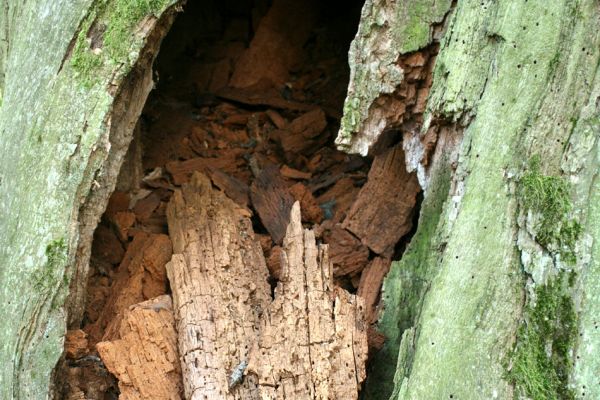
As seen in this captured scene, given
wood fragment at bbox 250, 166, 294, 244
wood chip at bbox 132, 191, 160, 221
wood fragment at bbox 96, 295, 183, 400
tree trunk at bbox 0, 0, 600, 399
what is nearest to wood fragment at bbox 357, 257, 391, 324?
tree trunk at bbox 0, 0, 600, 399

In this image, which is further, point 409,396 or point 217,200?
point 217,200

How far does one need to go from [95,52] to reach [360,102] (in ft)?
3.51

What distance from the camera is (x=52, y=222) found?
312 cm

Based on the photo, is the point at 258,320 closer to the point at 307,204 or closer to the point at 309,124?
the point at 307,204

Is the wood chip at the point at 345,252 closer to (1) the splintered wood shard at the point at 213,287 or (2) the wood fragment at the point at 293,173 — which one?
(1) the splintered wood shard at the point at 213,287

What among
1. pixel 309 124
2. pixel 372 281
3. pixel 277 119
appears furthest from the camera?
pixel 277 119

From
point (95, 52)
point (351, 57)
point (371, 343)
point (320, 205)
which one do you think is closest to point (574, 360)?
point (371, 343)

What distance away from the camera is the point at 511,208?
2.75 m

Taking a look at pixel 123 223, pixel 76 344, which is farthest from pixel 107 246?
pixel 76 344

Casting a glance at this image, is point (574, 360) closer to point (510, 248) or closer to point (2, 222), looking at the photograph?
point (510, 248)

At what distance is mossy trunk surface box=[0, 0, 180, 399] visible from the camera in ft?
10.2

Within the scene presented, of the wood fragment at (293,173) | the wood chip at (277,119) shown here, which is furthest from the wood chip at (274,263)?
the wood chip at (277,119)

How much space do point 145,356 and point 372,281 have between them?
103 cm

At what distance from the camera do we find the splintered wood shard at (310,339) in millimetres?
2916
